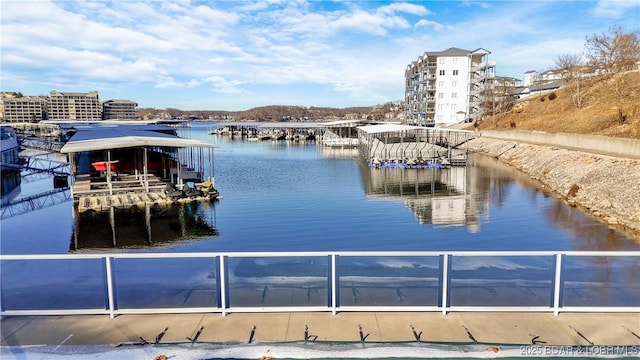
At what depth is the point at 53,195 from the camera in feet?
81.6

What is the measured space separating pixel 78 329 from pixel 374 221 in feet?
46.2

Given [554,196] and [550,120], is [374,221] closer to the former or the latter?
[554,196]

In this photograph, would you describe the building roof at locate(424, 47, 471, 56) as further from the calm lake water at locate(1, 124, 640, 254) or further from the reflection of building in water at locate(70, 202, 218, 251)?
the reflection of building in water at locate(70, 202, 218, 251)

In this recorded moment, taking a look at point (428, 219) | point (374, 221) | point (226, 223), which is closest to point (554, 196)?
point (428, 219)

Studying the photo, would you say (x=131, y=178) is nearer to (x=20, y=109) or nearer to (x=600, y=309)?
(x=600, y=309)

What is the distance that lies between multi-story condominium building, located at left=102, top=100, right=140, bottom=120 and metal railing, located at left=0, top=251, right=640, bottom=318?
17867 centimetres

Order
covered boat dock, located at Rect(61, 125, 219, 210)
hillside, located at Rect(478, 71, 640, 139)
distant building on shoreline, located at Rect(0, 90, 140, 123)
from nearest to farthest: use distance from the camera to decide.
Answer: covered boat dock, located at Rect(61, 125, 219, 210) < hillside, located at Rect(478, 71, 640, 139) < distant building on shoreline, located at Rect(0, 90, 140, 123)

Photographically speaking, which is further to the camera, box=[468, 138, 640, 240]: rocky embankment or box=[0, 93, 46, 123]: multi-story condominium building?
box=[0, 93, 46, 123]: multi-story condominium building

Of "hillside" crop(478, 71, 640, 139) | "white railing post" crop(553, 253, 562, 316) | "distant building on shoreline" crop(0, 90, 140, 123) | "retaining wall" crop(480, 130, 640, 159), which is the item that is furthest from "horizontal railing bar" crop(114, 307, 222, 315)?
"distant building on shoreline" crop(0, 90, 140, 123)

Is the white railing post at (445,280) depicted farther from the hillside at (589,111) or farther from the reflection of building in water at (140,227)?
the hillside at (589,111)

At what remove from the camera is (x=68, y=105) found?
498 feet

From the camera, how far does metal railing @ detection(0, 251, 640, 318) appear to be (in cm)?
523

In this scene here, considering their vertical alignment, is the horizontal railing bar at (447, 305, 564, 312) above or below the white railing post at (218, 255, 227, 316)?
below

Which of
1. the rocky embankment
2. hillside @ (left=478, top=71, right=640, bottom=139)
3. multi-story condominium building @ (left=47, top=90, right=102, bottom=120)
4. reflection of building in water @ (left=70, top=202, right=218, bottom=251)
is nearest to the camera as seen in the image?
reflection of building in water @ (left=70, top=202, right=218, bottom=251)
